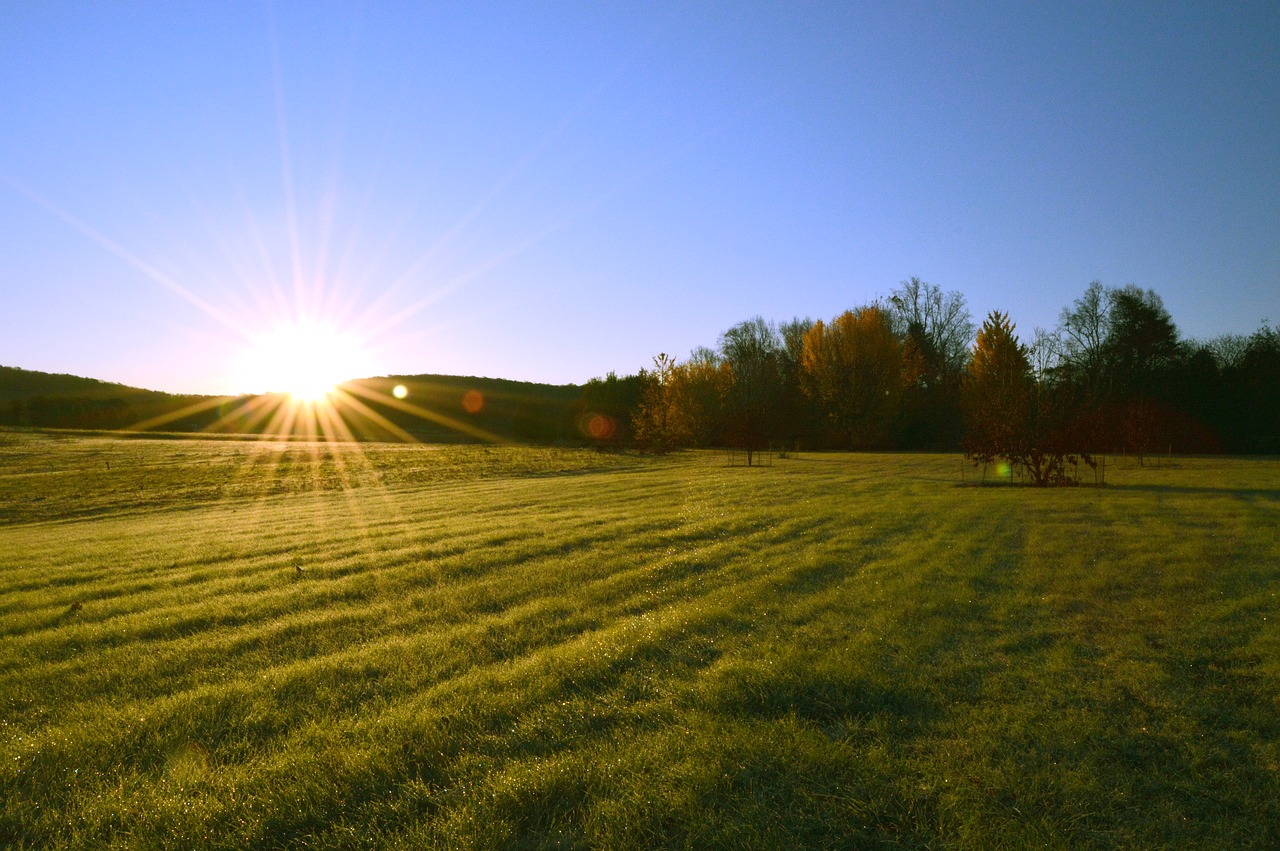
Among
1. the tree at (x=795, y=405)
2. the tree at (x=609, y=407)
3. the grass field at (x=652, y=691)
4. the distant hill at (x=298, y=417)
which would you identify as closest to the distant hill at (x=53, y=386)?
the distant hill at (x=298, y=417)

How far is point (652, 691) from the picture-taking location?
15.4 feet

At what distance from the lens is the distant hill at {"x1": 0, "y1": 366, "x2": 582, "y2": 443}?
2618 inches

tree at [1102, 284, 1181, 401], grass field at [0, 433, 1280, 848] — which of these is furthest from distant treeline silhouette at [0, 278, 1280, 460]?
grass field at [0, 433, 1280, 848]

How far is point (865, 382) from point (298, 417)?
60753 millimetres

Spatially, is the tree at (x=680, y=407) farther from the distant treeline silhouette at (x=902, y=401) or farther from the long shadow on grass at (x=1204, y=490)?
the long shadow on grass at (x=1204, y=490)

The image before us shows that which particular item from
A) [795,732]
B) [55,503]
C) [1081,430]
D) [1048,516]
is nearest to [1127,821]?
[795,732]

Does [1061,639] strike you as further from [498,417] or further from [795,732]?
[498,417]

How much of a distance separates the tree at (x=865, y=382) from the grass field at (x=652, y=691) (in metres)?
42.2

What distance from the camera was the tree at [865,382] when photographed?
52562 mm

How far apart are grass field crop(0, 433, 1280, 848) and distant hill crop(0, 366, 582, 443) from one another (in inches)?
2076

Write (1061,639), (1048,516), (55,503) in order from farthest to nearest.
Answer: (55,503) < (1048,516) < (1061,639)

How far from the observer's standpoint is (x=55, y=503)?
22.4 m

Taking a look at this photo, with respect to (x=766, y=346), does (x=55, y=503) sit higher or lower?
lower

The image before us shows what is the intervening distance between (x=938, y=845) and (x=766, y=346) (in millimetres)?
75731
